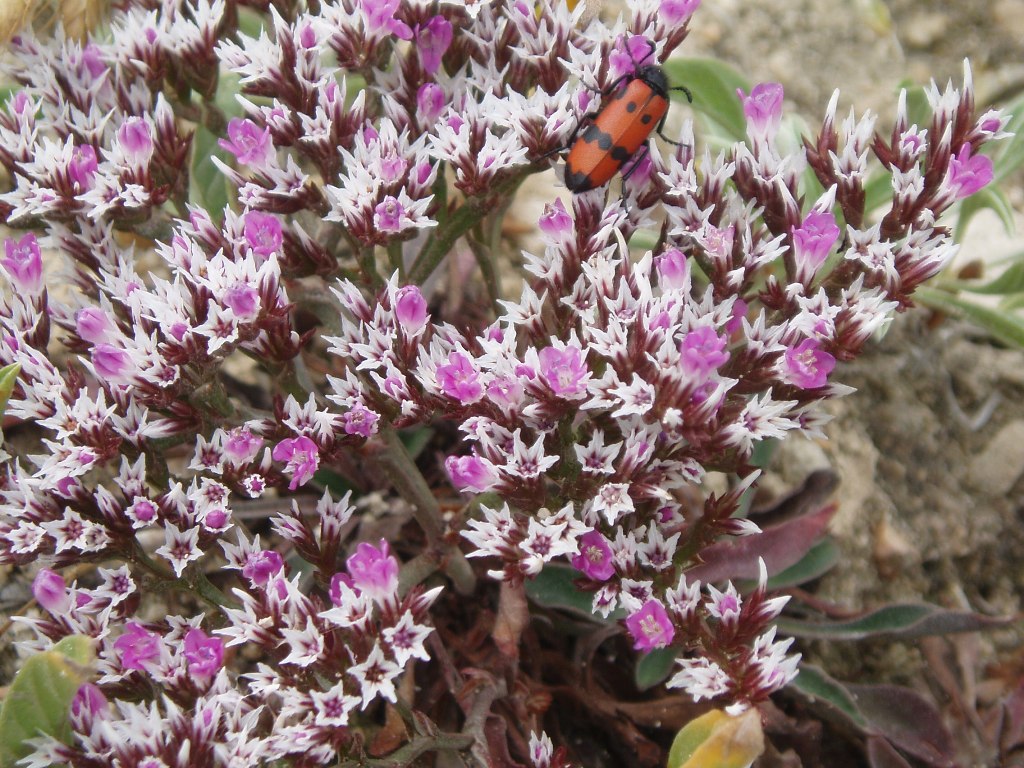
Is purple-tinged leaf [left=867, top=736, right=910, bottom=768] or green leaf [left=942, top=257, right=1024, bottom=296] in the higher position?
→ green leaf [left=942, top=257, right=1024, bottom=296]

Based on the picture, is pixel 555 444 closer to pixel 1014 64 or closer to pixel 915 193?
pixel 915 193

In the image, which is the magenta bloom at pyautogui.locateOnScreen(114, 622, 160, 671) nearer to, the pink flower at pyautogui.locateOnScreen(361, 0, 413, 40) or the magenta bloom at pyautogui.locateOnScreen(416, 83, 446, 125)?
the magenta bloom at pyautogui.locateOnScreen(416, 83, 446, 125)

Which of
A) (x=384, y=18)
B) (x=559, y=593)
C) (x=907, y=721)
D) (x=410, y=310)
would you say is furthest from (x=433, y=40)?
(x=907, y=721)

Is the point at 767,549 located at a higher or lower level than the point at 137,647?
lower

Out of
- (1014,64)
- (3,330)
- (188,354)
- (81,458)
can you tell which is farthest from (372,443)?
(1014,64)

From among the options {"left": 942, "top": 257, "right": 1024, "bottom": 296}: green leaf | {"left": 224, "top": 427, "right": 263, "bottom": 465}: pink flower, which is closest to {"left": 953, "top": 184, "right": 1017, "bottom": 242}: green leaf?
{"left": 942, "top": 257, "right": 1024, "bottom": 296}: green leaf

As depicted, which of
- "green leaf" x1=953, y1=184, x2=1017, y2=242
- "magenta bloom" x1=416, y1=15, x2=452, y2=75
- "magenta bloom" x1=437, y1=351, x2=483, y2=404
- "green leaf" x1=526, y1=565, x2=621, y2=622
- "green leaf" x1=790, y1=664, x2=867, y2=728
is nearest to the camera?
"magenta bloom" x1=437, y1=351, x2=483, y2=404

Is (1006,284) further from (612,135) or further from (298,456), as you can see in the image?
(298,456)
